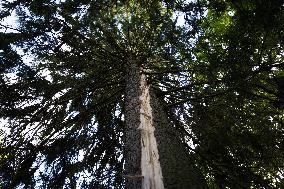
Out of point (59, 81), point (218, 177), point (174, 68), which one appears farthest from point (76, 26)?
point (218, 177)

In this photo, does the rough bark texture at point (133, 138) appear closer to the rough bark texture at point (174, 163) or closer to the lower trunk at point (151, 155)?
the lower trunk at point (151, 155)

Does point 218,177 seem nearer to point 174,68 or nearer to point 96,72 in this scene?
point 174,68

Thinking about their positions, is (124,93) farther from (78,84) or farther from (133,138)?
(133,138)

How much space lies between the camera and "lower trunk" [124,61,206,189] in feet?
7.39

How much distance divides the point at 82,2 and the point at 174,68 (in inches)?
83.3

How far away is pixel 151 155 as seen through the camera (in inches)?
99.4

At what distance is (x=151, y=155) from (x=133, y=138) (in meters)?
0.42

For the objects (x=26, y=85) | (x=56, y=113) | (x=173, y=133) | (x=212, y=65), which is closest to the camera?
(x=173, y=133)

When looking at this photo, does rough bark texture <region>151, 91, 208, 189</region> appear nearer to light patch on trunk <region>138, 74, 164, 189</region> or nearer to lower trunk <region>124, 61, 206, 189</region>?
lower trunk <region>124, 61, 206, 189</region>

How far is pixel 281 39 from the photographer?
4.24m

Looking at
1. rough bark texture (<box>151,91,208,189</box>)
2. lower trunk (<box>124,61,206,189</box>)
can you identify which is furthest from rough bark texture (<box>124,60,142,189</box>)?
rough bark texture (<box>151,91,208,189</box>)

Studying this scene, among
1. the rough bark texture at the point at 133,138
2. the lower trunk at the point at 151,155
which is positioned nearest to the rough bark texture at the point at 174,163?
the lower trunk at the point at 151,155

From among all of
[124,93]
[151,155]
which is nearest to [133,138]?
[151,155]

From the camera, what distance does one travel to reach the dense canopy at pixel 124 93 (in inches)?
185
